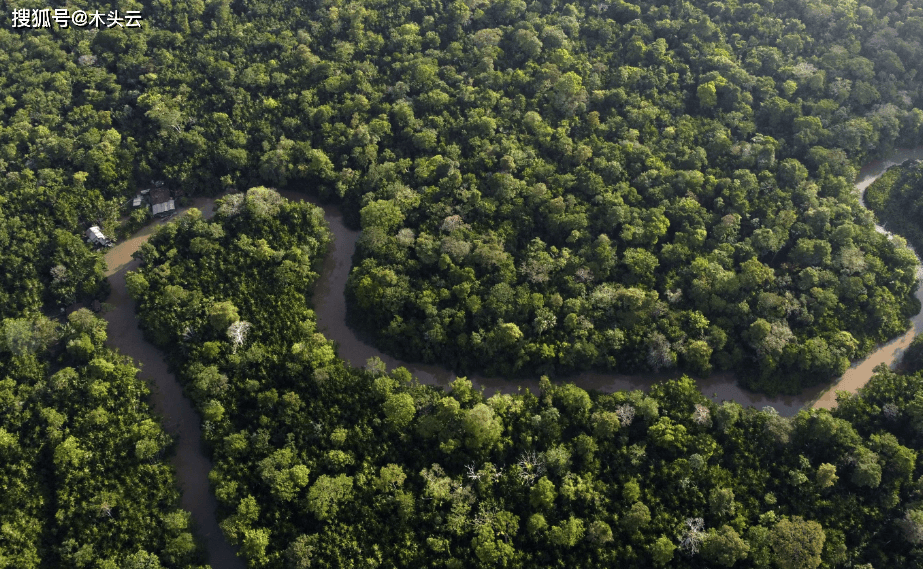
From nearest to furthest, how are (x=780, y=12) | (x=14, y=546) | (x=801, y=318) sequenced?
(x=14, y=546) → (x=801, y=318) → (x=780, y=12)

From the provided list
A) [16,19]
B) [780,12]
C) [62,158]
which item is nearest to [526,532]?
[62,158]

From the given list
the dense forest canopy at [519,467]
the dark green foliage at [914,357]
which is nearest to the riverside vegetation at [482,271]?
the dense forest canopy at [519,467]

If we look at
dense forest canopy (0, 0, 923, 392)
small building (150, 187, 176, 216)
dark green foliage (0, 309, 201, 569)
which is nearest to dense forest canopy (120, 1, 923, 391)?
dense forest canopy (0, 0, 923, 392)

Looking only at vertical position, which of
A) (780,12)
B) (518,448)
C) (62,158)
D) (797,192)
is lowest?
(518,448)

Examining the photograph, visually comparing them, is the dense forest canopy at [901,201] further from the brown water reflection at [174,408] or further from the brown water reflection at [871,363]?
the brown water reflection at [174,408]

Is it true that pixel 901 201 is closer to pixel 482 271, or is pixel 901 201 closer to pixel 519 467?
pixel 482 271

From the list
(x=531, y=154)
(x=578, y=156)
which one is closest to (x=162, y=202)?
(x=531, y=154)

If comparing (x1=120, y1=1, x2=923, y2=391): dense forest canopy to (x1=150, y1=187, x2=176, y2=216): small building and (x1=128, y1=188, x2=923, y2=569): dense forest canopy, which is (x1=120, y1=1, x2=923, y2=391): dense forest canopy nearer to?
(x1=150, y1=187, x2=176, y2=216): small building

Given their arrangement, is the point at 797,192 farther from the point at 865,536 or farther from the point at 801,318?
the point at 865,536
